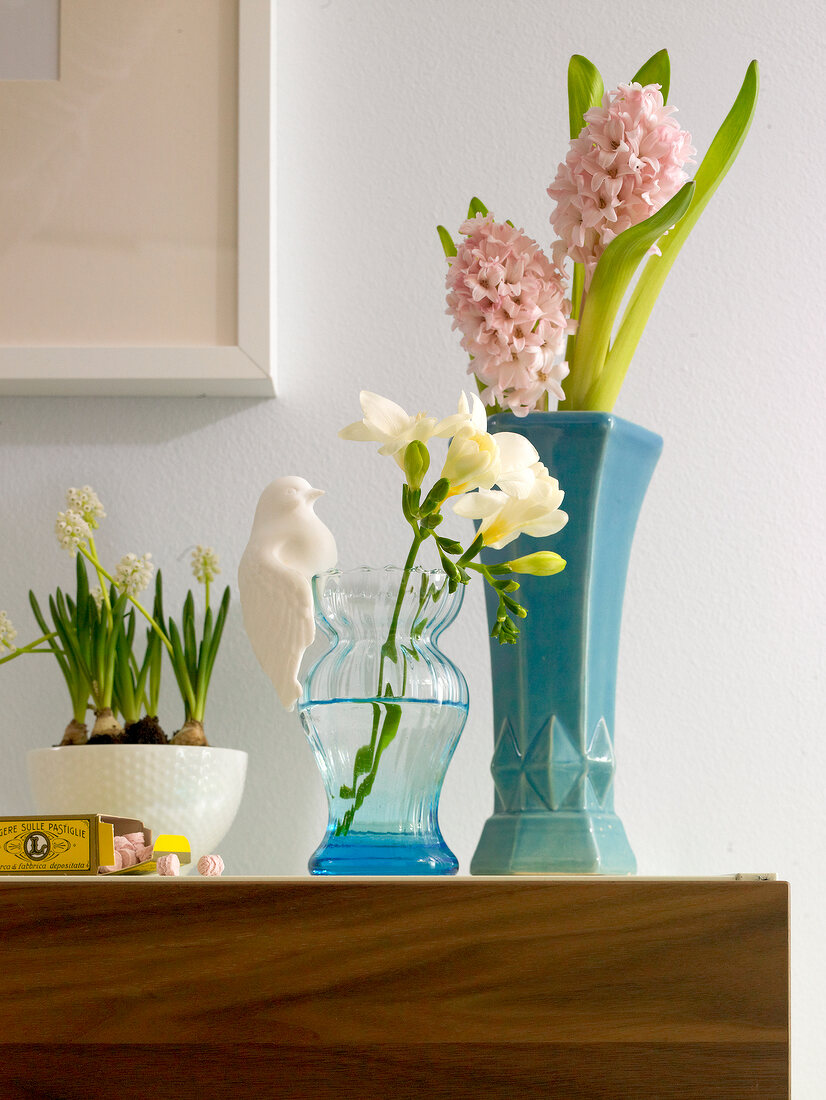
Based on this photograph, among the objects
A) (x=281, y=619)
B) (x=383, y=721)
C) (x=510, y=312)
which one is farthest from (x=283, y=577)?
(x=510, y=312)

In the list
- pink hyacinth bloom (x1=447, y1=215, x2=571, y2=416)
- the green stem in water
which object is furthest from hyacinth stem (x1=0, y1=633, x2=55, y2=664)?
pink hyacinth bloom (x1=447, y1=215, x2=571, y2=416)

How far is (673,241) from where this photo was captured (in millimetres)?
761

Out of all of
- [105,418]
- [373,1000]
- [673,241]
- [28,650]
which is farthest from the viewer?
[105,418]

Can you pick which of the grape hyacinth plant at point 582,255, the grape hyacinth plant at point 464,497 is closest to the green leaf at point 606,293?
the grape hyacinth plant at point 582,255

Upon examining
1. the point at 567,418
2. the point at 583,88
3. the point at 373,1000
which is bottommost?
the point at 373,1000

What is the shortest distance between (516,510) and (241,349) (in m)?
0.40

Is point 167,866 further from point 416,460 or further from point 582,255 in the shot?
point 582,255

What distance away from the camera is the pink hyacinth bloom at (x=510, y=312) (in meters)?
0.69

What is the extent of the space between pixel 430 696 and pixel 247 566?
0.18 meters

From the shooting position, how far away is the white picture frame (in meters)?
0.94

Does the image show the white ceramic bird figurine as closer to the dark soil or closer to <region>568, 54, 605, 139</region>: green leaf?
the dark soil

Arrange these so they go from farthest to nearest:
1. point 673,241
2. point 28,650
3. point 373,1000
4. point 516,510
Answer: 1. point 28,650
2. point 673,241
3. point 516,510
4. point 373,1000

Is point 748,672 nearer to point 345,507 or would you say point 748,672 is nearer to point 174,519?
point 345,507

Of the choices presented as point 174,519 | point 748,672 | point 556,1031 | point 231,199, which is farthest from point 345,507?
point 556,1031
